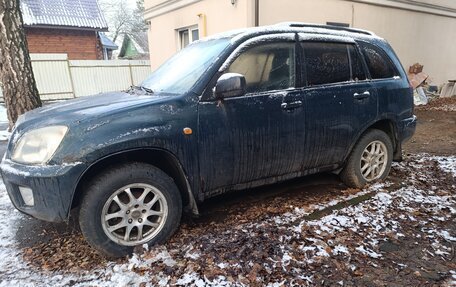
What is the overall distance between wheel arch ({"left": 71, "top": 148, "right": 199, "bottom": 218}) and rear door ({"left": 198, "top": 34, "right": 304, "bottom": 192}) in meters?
0.21

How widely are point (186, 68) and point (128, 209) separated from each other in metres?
1.53

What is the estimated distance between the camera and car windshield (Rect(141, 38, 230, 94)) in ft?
10.4

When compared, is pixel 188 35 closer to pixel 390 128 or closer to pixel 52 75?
pixel 390 128

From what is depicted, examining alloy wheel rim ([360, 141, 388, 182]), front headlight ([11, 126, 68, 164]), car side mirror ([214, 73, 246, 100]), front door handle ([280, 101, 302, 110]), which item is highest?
car side mirror ([214, 73, 246, 100])

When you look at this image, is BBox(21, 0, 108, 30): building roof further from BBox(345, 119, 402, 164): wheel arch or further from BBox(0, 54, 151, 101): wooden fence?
BBox(345, 119, 402, 164): wheel arch

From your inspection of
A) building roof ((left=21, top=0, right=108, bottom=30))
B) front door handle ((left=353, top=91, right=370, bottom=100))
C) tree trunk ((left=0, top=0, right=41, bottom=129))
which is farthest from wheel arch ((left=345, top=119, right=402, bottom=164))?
building roof ((left=21, top=0, right=108, bottom=30))

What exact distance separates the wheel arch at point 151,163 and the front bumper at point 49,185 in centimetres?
8

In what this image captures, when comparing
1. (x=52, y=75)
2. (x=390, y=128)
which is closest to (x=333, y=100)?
(x=390, y=128)

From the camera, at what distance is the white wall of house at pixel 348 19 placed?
807 centimetres

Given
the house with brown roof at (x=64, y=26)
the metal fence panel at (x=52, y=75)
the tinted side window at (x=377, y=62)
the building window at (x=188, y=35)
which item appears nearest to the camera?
the tinted side window at (x=377, y=62)

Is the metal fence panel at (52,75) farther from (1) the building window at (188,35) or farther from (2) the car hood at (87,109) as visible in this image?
(2) the car hood at (87,109)

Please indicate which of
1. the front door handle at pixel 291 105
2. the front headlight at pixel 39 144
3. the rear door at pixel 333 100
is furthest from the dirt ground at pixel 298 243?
the front door handle at pixel 291 105

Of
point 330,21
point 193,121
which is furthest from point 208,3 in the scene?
point 193,121

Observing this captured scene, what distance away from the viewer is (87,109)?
286 centimetres
